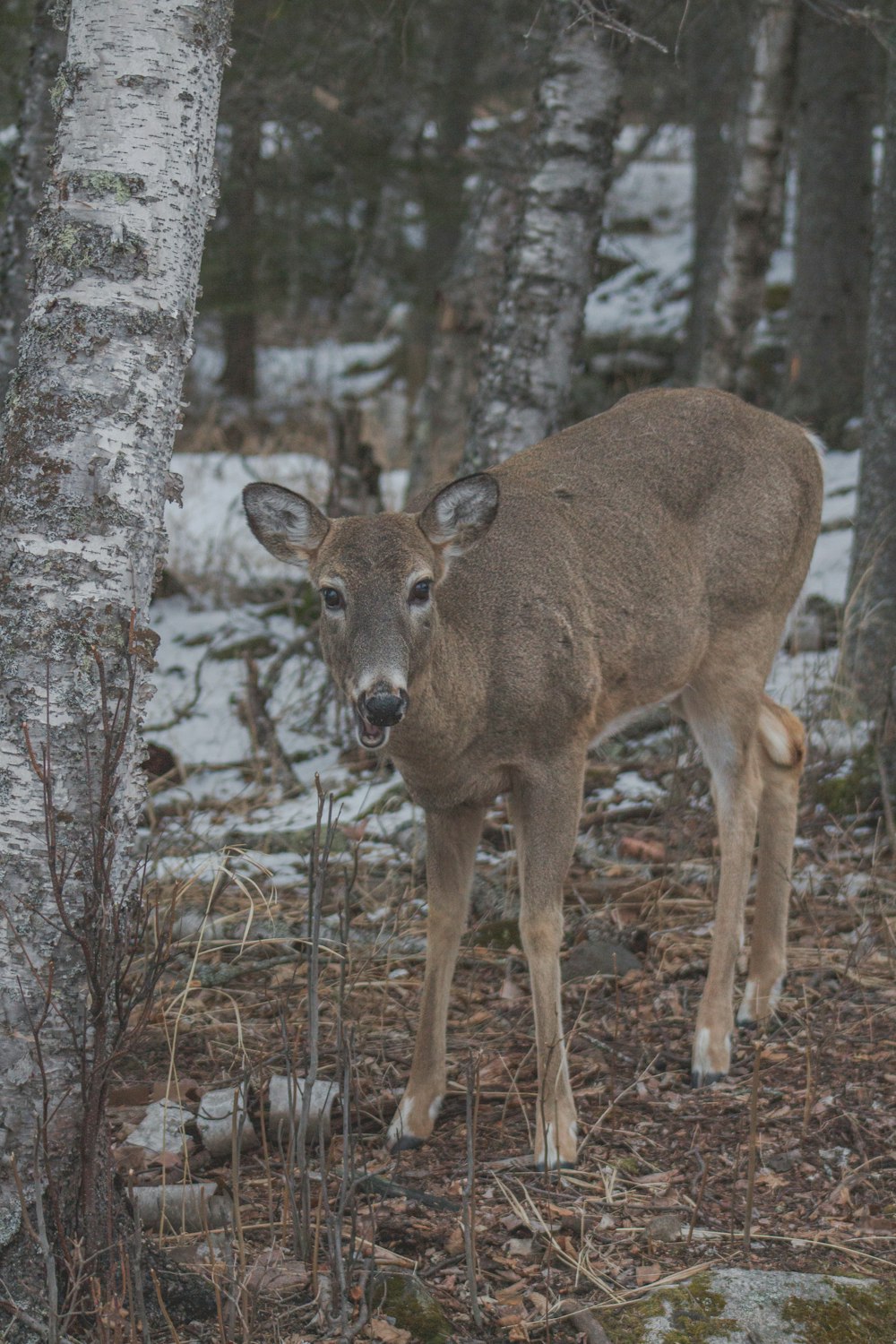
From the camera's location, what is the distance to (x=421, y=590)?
14.8ft

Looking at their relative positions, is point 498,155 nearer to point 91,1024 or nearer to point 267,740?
point 267,740

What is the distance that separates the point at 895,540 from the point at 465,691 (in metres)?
3.66

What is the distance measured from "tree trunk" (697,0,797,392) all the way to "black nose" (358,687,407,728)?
619cm

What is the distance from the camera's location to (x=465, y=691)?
467 centimetres

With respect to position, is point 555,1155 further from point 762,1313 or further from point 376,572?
point 376,572

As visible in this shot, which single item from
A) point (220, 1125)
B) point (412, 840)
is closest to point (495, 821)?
point (412, 840)

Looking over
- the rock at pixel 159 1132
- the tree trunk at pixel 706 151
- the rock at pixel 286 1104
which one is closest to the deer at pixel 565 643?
the rock at pixel 286 1104

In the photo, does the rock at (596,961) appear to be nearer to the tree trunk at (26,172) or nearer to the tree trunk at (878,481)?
the tree trunk at (878,481)

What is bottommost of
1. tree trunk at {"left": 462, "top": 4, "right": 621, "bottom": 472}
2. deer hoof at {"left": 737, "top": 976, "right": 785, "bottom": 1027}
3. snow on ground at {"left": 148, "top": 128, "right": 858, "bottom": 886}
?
deer hoof at {"left": 737, "top": 976, "right": 785, "bottom": 1027}

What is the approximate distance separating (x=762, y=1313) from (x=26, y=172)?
593 cm

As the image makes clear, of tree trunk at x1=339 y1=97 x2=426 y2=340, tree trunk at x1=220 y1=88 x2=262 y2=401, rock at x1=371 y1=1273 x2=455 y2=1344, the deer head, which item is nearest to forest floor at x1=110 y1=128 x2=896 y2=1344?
rock at x1=371 y1=1273 x2=455 y2=1344

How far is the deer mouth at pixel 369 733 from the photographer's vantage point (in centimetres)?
409

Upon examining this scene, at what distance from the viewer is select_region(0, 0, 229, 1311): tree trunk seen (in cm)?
331

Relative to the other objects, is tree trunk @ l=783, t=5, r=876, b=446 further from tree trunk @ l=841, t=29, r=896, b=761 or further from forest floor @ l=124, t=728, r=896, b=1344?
forest floor @ l=124, t=728, r=896, b=1344
